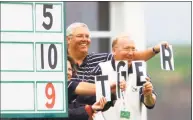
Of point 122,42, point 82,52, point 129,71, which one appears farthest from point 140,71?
point 82,52

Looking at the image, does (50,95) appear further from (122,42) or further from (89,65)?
(122,42)

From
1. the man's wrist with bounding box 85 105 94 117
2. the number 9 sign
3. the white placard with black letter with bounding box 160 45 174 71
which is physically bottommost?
the man's wrist with bounding box 85 105 94 117

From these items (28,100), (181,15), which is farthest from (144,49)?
(28,100)

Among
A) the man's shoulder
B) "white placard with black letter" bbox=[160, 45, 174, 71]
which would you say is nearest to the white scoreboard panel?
the man's shoulder

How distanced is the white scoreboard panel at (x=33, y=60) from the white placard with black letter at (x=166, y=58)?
1.46 feet

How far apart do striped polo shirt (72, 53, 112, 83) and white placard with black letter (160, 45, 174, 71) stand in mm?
239

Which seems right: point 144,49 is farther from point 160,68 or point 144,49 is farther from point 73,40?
point 73,40

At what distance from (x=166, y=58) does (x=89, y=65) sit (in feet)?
1.16

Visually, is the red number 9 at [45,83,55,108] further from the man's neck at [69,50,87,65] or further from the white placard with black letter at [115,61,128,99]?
the white placard with black letter at [115,61,128,99]

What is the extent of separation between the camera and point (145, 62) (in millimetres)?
2146

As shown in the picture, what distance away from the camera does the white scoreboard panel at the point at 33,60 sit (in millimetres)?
2049

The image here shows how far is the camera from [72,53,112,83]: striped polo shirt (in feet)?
6.93

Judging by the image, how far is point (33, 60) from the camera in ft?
6.77

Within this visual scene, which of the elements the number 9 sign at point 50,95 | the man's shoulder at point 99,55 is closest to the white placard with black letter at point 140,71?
the man's shoulder at point 99,55
